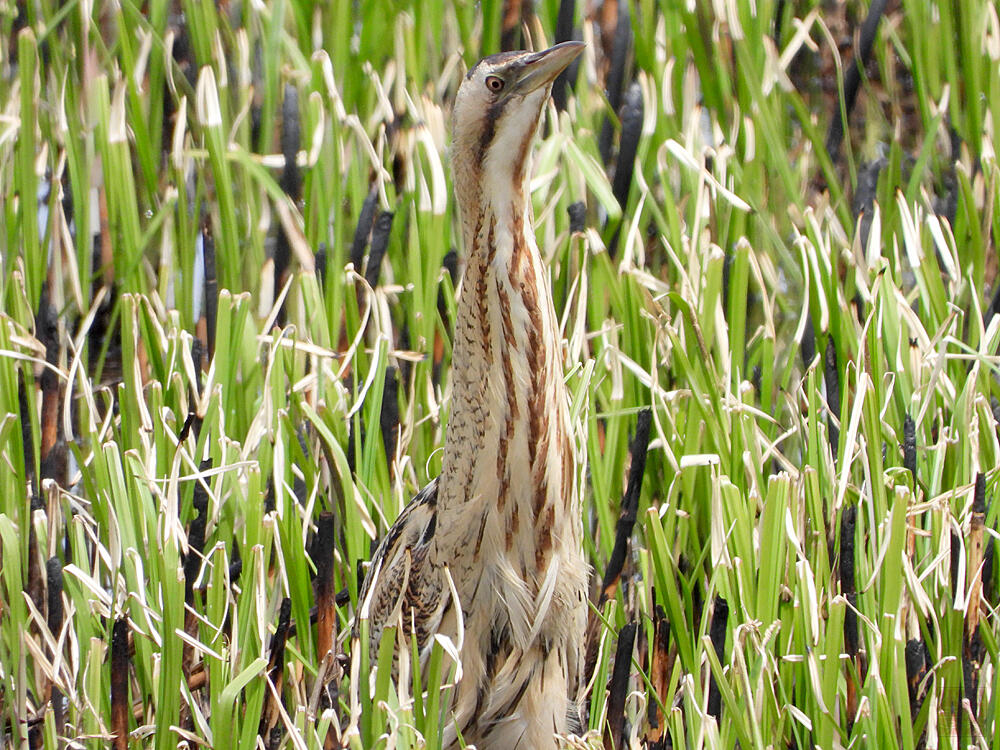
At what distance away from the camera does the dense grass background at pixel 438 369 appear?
5.89 feet

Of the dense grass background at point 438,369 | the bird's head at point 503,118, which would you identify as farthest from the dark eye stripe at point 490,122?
the dense grass background at point 438,369

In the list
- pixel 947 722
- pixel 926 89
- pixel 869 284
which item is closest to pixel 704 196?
pixel 869 284

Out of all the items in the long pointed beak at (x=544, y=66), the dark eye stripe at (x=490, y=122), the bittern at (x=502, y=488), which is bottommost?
the bittern at (x=502, y=488)

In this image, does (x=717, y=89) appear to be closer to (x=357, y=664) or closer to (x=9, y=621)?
(x=357, y=664)

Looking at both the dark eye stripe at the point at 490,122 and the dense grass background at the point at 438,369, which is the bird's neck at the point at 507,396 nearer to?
the dark eye stripe at the point at 490,122

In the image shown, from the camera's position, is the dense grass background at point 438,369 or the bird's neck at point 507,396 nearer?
the bird's neck at point 507,396

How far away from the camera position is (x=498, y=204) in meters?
1.58

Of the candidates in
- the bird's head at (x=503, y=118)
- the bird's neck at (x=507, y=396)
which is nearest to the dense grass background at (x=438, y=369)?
the bird's neck at (x=507, y=396)

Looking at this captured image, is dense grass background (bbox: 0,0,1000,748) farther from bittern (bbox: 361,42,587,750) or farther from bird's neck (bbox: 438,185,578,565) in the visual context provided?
bird's neck (bbox: 438,185,578,565)

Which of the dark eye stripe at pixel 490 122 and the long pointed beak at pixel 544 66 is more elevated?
the long pointed beak at pixel 544 66

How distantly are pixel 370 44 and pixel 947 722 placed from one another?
5.34ft

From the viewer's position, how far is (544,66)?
156cm

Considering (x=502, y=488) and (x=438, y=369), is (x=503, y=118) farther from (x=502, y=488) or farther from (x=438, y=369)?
(x=438, y=369)

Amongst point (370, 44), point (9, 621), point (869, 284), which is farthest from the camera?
point (370, 44)
